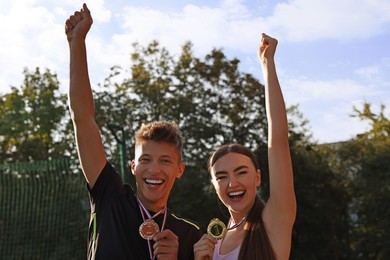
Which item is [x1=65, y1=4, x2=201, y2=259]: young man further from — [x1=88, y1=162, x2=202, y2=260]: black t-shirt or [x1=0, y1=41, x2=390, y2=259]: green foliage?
[x1=0, y1=41, x2=390, y2=259]: green foliage

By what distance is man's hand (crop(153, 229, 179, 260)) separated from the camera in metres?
3.03

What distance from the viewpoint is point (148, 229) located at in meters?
3.12

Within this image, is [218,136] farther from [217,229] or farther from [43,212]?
[217,229]

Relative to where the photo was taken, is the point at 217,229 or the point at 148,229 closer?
the point at 148,229

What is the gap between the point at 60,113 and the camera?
2512cm

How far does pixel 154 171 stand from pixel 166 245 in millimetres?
478

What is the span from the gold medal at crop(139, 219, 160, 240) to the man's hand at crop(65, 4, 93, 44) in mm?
1074

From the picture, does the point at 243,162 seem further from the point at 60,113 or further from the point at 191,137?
the point at 60,113

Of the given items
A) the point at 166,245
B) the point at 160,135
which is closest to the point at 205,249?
the point at 166,245

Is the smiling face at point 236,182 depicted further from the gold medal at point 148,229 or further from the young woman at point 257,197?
the gold medal at point 148,229

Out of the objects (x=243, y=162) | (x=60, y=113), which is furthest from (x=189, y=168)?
(x=243, y=162)

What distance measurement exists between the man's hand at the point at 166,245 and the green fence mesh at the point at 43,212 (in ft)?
42.0

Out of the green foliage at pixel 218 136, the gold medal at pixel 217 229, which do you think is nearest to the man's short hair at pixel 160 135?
the gold medal at pixel 217 229

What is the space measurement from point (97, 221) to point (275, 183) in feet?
3.18
